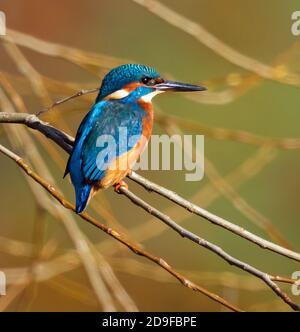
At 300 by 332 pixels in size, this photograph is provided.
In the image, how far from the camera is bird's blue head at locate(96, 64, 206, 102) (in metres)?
2.58

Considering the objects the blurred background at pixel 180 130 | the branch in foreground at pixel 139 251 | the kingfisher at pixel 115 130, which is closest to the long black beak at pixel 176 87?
the kingfisher at pixel 115 130

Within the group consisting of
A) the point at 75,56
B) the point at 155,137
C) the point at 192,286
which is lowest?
the point at 192,286

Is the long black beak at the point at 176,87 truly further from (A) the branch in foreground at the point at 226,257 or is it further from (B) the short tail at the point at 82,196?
(A) the branch in foreground at the point at 226,257

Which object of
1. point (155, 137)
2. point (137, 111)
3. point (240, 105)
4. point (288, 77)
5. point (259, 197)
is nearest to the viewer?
point (137, 111)

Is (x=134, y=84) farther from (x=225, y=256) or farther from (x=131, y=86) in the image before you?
(x=225, y=256)

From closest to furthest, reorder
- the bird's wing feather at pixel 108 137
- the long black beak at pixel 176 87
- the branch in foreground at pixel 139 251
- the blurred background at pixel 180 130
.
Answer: the branch in foreground at pixel 139 251 < the bird's wing feather at pixel 108 137 < the long black beak at pixel 176 87 < the blurred background at pixel 180 130

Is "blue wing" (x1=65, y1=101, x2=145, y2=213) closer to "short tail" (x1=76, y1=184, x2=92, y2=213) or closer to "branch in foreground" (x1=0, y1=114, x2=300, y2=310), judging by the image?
"short tail" (x1=76, y1=184, x2=92, y2=213)

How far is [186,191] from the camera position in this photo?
4.77m

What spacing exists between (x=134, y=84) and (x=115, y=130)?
0.80ft

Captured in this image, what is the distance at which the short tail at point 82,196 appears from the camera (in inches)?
88.0

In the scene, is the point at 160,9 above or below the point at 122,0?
below

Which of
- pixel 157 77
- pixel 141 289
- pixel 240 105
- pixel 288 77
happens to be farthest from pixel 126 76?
pixel 240 105

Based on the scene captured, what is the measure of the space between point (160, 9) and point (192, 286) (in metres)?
1.09

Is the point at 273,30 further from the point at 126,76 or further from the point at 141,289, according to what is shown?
the point at 126,76
